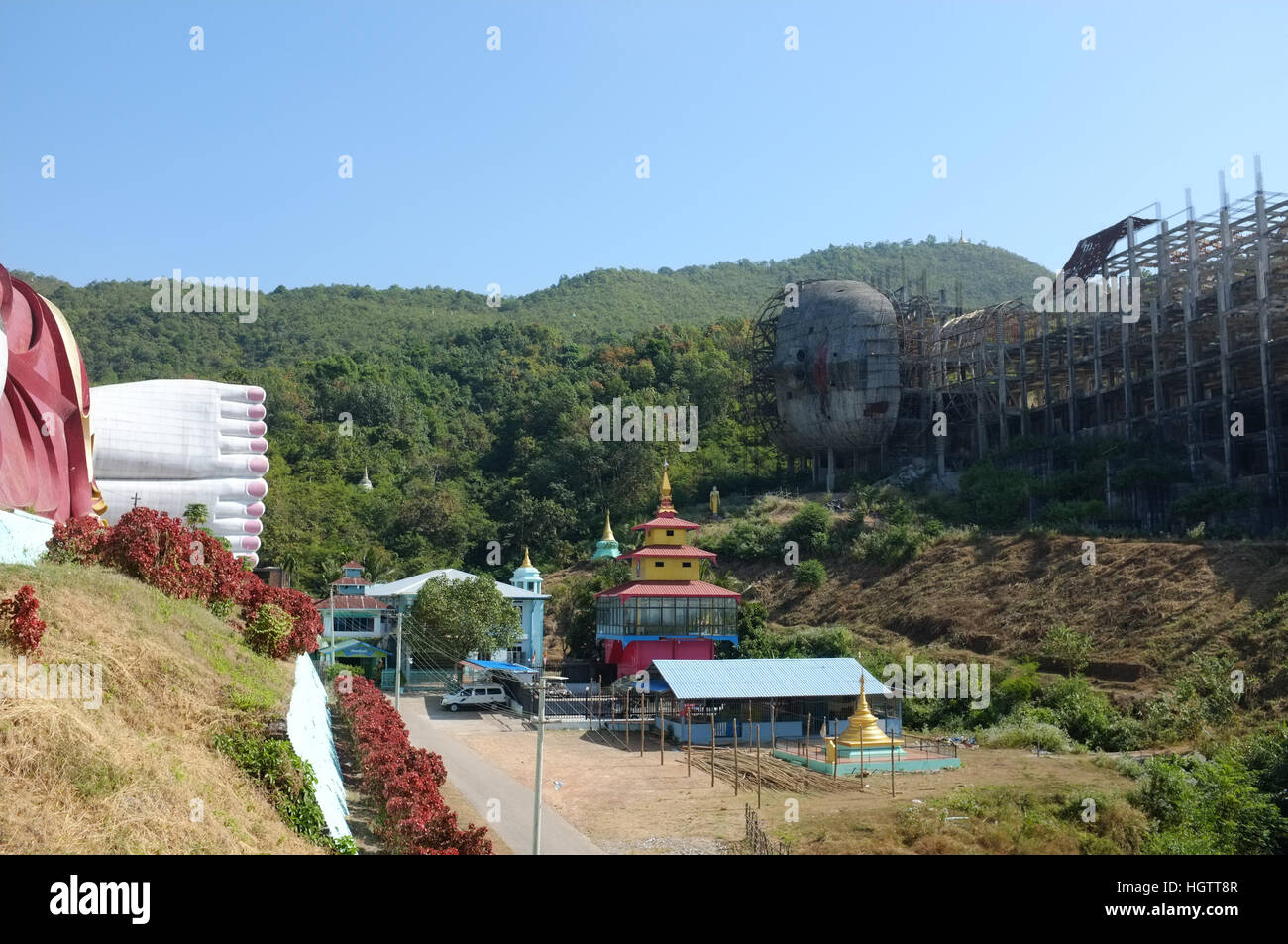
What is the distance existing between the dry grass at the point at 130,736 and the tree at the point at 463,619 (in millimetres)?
23525

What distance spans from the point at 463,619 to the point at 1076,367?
27997 mm

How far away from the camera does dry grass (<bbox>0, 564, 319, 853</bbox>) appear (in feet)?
31.5

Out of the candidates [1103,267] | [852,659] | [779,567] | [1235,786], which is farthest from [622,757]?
[1103,267]

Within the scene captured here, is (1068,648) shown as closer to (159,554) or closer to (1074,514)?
(1074,514)

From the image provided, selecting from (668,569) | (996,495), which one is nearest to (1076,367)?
(996,495)

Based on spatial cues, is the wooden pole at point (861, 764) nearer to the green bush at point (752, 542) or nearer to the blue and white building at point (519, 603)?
the blue and white building at point (519, 603)

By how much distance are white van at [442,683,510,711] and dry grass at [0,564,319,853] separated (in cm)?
1860

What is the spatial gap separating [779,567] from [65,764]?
3909cm

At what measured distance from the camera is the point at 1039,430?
50.9m

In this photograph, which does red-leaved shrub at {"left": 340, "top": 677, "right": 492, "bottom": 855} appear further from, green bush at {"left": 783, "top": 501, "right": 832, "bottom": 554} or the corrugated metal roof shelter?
green bush at {"left": 783, "top": 501, "right": 832, "bottom": 554}

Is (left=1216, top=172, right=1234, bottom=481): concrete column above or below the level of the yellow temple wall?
above

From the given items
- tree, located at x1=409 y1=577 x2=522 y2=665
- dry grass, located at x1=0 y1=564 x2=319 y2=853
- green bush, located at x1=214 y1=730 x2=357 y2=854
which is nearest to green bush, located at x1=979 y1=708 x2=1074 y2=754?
dry grass, located at x1=0 y1=564 x2=319 y2=853

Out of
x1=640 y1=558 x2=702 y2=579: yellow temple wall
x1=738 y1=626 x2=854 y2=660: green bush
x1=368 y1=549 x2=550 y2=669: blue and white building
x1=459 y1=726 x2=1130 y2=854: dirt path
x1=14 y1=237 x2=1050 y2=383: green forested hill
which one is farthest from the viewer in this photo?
x1=14 y1=237 x2=1050 y2=383: green forested hill

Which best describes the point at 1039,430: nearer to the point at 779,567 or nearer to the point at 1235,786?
the point at 779,567
